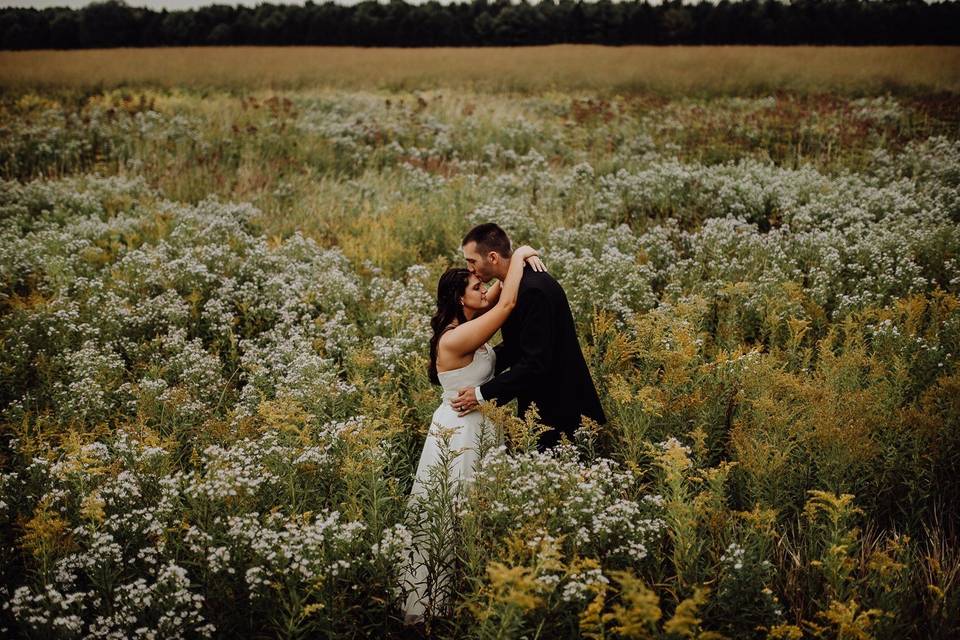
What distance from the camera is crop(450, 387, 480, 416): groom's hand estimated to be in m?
4.49

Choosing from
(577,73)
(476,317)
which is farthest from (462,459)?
(577,73)

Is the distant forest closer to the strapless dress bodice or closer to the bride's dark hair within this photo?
the bride's dark hair

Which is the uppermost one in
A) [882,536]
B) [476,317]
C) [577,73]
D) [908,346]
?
[577,73]

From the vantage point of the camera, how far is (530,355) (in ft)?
15.0

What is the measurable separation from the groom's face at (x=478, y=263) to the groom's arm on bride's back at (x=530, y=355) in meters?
0.41

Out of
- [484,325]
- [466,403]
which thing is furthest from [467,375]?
[484,325]

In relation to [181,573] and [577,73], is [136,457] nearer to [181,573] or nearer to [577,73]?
[181,573]

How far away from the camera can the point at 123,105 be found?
60.7 ft

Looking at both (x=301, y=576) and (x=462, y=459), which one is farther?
(x=462, y=459)

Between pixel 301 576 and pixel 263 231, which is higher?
pixel 263 231

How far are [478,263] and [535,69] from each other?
2675 centimetres

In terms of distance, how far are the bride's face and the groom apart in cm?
7

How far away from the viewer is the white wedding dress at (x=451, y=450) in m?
3.97

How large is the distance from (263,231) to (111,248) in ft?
7.28
